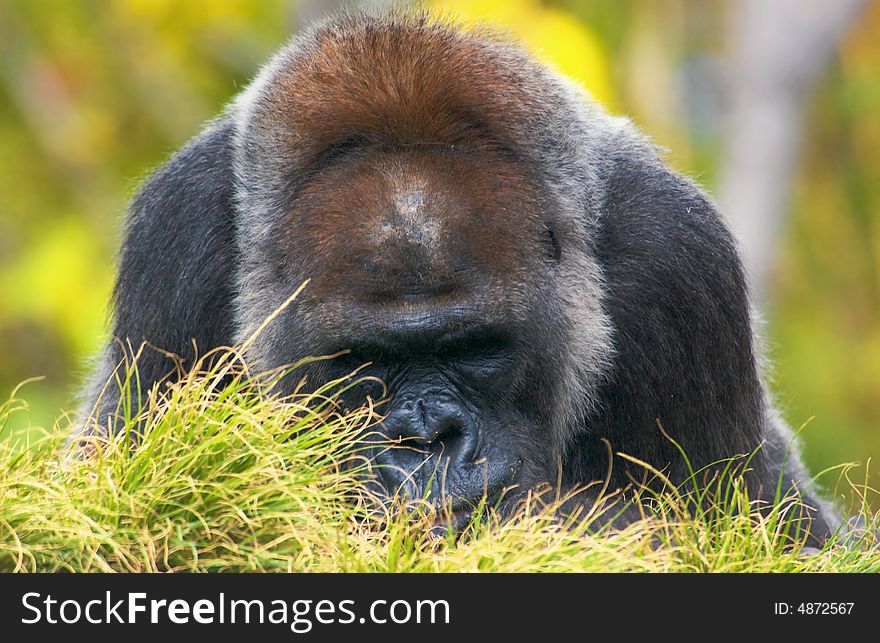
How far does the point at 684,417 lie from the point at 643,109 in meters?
11.4

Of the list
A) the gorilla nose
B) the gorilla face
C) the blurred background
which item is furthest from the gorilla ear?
the blurred background

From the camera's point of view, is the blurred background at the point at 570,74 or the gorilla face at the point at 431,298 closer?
the gorilla face at the point at 431,298

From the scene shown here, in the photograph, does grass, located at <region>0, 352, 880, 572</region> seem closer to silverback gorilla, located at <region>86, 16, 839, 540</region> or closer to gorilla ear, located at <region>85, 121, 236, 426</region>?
silverback gorilla, located at <region>86, 16, 839, 540</region>

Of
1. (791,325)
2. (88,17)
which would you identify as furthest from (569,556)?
(791,325)

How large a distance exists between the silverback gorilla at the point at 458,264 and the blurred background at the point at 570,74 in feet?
21.0

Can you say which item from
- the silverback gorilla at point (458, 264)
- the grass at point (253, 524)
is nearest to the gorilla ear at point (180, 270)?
the silverback gorilla at point (458, 264)

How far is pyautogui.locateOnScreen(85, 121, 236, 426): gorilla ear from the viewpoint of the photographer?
5.63 m

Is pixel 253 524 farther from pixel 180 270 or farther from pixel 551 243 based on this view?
pixel 180 270

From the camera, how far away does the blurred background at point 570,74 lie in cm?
1366

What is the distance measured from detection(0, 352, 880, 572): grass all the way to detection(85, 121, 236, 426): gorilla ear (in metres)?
1.37

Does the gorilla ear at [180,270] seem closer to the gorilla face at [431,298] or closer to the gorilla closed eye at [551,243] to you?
the gorilla face at [431,298]

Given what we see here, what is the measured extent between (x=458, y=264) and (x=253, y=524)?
1.50m

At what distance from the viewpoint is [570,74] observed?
489 inches

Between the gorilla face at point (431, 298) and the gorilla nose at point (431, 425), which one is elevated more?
the gorilla face at point (431, 298)
